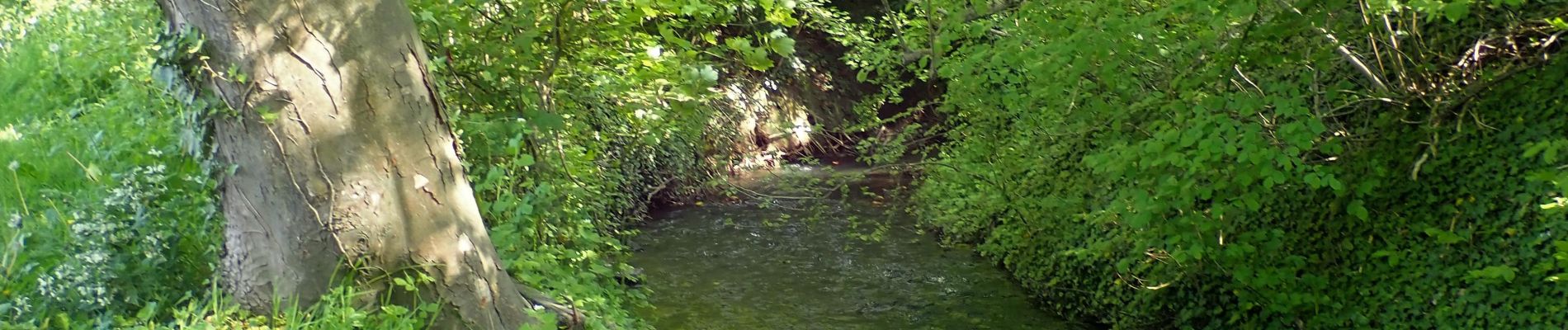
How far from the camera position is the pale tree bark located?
3.35 meters

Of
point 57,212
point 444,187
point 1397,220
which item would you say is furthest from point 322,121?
point 1397,220

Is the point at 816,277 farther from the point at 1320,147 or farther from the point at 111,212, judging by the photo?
the point at 111,212

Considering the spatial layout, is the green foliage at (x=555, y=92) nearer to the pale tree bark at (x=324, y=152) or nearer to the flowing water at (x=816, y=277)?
the pale tree bark at (x=324, y=152)

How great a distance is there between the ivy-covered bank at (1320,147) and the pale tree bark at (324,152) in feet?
9.49

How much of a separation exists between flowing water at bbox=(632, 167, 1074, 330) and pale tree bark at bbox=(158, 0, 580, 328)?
3.84 meters

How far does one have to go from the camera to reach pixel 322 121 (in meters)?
3.38

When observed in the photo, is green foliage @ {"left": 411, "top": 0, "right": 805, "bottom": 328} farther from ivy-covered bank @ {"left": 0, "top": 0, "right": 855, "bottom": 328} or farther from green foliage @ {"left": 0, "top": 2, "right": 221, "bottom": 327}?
green foliage @ {"left": 0, "top": 2, "right": 221, "bottom": 327}

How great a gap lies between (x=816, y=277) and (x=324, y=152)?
614 centimetres

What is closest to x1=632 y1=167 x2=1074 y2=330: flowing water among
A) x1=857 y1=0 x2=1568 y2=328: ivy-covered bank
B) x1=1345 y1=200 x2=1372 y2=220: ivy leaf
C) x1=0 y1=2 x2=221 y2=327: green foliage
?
x1=857 y1=0 x2=1568 y2=328: ivy-covered bank

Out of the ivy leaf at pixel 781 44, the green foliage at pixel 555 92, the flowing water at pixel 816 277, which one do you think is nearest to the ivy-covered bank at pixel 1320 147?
the ivy leaf at pixel 781 44

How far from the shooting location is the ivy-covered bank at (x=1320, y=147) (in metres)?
4.47

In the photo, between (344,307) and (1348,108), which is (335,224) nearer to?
(344,307)

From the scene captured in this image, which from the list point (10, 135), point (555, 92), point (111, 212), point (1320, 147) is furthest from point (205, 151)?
point (1320, 147)

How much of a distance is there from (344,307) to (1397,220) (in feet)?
14.9
